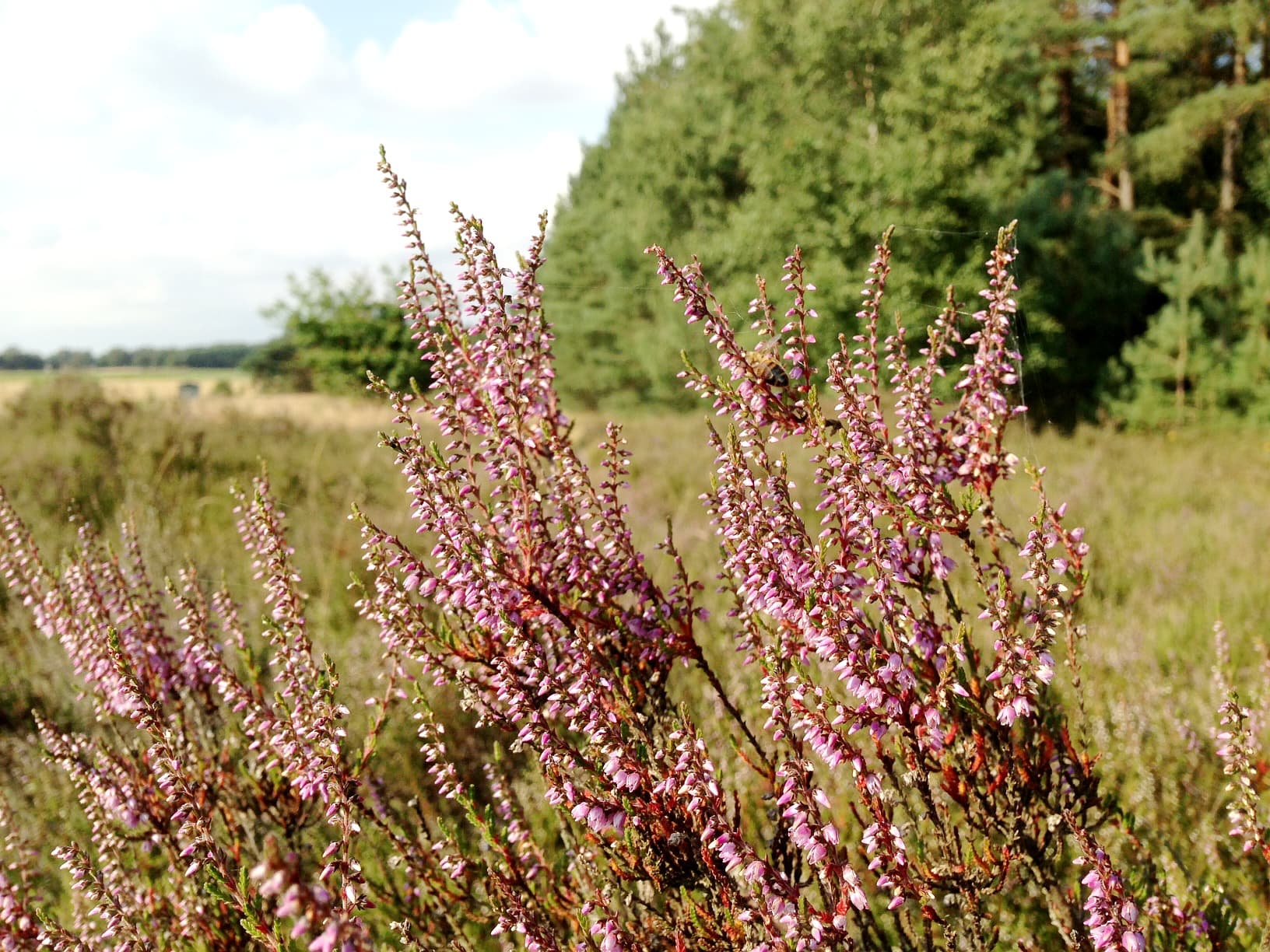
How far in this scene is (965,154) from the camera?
1608 centimetres

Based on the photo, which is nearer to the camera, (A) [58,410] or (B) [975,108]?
(A) [58,410]

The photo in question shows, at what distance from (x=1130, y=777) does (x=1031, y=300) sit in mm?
13845

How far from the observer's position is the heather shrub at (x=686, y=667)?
1.80 m

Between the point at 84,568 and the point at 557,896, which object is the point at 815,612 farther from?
the point at 84,568

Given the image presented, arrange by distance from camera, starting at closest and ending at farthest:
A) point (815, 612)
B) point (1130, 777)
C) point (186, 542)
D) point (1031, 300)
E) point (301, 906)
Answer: point (301, 906)
point (815, 612)
point (1130, 777)
point (186, 542)
point (1031, 300)

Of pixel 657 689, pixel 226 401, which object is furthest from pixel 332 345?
pixel 657 689

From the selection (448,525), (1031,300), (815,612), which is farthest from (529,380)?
(1031,300)

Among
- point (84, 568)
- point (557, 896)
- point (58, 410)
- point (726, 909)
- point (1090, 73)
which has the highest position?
point (1090, 73)

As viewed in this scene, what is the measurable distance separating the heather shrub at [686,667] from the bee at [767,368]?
0.02 m

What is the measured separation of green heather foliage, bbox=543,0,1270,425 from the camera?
52.4ft

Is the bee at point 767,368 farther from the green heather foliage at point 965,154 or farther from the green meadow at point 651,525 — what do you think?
the green heather foliage at point 965,154

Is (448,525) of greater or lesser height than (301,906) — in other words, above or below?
above

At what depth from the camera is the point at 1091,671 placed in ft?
17.3

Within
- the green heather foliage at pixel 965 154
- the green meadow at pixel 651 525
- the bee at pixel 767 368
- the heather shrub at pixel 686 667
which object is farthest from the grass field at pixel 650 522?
the green heather foliage at pixel 965 154
